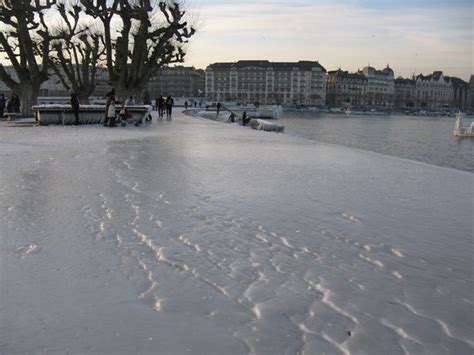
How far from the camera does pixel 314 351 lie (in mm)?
2498

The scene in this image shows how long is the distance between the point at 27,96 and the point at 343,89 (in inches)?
6589

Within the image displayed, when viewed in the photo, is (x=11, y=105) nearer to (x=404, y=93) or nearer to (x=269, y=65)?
(x=269, y=65)

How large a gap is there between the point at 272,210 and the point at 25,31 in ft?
73.8

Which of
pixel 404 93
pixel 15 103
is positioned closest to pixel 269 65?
pixel 404 93

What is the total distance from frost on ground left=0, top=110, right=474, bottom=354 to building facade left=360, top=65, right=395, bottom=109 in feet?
595

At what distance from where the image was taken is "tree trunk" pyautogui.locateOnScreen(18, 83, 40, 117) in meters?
25.5

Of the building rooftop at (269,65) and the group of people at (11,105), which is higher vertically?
the building rooftop at (269,65)

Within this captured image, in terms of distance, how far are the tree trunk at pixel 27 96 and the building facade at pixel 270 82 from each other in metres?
144

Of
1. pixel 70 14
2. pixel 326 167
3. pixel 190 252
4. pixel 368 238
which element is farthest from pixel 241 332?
pixel 70 14

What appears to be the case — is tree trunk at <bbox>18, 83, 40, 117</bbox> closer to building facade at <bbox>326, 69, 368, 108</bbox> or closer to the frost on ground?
the frost on ground

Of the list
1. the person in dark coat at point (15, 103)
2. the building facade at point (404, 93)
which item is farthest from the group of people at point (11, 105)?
the building facade at point (404, 93)

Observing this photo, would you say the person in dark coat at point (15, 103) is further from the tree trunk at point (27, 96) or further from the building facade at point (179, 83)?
the building facade at point (179, 83)

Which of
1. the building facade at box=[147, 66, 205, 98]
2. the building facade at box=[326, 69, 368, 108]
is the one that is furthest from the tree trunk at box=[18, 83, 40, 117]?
the building facade at box=[326, 69, 368, 108]

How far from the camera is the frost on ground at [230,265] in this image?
8.63 ft
